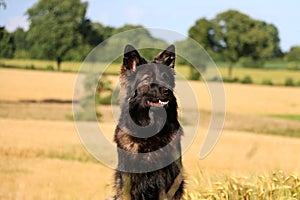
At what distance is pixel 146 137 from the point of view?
21.0 feet

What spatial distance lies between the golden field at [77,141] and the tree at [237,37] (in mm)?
5475

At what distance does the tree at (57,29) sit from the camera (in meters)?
75.1

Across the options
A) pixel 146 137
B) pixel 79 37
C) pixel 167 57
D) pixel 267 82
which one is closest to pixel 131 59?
pixel 167 57

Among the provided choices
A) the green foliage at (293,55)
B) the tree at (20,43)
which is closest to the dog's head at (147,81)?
the tree at (20,43)

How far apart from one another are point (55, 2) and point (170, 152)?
75439 mm

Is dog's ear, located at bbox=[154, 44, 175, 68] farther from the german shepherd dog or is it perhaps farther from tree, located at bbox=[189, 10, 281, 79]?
tree, located at bbox=[189, 10, 281, 79]

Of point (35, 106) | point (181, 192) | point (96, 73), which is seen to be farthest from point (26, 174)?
point (35, 106)

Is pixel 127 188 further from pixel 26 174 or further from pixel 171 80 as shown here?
pixel 26 174

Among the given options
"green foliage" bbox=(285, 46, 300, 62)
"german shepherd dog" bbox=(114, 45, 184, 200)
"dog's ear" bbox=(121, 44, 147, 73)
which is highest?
"green foliage" bbox=(285, 46, 300, 62)

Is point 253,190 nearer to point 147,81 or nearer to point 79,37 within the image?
point 147,81

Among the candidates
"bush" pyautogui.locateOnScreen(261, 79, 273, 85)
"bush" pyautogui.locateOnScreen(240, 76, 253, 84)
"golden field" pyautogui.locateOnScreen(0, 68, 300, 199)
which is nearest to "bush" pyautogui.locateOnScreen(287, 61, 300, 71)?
"bush" pyautogui.locateOnScreen(261, 79, 273, 85)

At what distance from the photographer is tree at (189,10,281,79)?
86.0 m

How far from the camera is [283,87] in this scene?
89188 millimetres

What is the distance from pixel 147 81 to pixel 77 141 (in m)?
29.4
